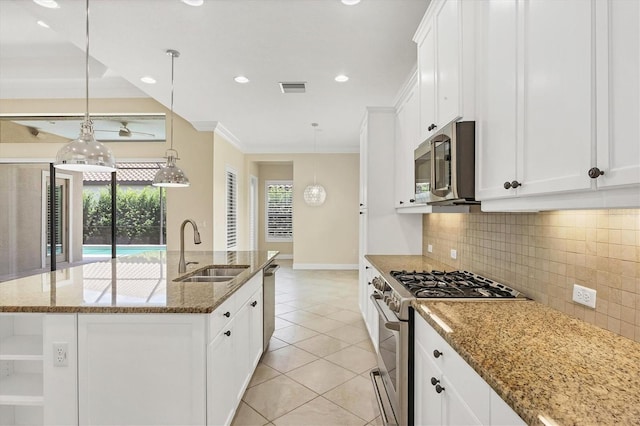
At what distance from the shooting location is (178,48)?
2.95 metres

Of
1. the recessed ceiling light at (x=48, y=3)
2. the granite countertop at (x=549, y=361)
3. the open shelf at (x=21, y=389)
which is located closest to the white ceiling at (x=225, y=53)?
the recessed ceiling light at (x=48, y=3)

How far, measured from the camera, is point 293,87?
388 centimetres

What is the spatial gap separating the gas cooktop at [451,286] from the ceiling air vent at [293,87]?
2.42 metres

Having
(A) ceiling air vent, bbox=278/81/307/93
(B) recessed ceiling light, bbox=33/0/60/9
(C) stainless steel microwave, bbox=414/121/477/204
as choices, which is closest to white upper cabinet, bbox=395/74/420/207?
(C) stainless steel microwave, bbox=414/121/477/204

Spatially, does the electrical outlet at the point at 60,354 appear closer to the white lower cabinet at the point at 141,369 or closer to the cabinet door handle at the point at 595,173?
the white lower cabinet at the point at 141,369

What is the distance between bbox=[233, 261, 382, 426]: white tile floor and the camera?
7.62 ft

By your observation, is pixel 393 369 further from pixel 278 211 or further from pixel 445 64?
pixel 278 211

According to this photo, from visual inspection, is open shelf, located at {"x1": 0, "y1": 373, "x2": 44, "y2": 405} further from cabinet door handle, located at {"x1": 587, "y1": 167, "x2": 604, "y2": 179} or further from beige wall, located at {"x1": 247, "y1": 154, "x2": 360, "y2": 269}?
beige wall, located at {"x1": 247, "y1": 154, "x2": 360, "y2": 269}

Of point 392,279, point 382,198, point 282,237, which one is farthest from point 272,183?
point 392,279

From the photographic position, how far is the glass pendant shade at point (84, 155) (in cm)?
197

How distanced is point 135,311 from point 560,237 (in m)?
2.01

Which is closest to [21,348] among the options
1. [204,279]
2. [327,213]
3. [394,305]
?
[204,279]

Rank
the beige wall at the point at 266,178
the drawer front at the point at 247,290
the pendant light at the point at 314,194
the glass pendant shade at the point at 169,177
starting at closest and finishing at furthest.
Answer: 1. the drawer front at the point at 247,290
2. the glass pendant shade at the point at 169,177
3. the pendant light at the point at 314,194
4. the beige wall at the point at 266,178

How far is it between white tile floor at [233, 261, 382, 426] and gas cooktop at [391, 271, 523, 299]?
0.99 m
